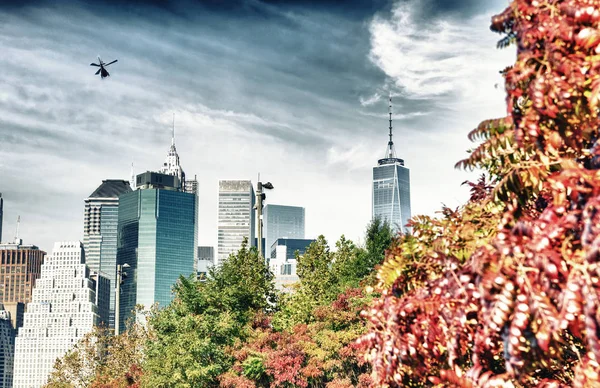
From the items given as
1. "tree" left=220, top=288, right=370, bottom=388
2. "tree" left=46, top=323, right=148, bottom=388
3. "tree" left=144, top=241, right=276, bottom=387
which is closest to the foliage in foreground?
"tree" left=220, top=288, right=370, bottom=388

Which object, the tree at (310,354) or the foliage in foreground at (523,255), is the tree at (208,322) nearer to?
the tree at (310,354)

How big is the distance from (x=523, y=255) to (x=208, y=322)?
26343mm

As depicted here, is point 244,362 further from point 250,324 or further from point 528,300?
point 528,300

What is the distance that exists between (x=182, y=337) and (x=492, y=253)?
25.5 m

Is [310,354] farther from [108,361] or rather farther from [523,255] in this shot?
[523,255]

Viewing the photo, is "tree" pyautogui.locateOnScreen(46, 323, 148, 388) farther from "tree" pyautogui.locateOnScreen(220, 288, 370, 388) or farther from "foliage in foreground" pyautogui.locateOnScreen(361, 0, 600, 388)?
"foliage in foreground" pyautogui.locateOnScreen(361, 0, 600, 388)

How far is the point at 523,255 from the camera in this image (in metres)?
4.53

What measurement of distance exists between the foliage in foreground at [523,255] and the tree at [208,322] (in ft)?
75.8

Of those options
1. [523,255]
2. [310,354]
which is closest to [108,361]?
[310,354]

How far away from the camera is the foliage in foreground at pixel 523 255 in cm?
441

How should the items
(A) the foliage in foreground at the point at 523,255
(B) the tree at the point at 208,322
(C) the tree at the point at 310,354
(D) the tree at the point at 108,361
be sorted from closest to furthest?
(A) the foliage in foreground at the point at 523,255 < (C) the tree at the point at 310,354 < (B) the tree at the point at 208,322 < (D) the tree at the point at 108,361

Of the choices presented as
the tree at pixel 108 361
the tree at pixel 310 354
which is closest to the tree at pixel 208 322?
the tree at pixel 310 354

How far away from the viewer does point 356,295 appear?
92.6 ft

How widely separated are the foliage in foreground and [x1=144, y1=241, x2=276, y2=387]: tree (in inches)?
909
